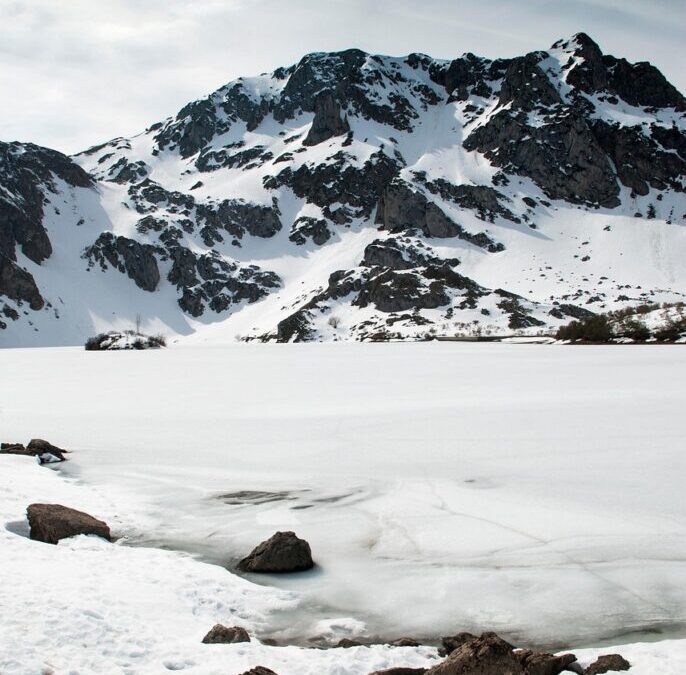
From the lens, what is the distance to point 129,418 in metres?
20.2

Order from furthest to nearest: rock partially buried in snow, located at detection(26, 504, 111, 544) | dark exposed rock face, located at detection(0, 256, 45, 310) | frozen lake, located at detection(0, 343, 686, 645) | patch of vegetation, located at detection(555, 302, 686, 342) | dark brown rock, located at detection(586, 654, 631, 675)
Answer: dark exposed rock face, located at detection(0, 256, 45, 310)
patch of vegetation, located at detection(555, 302, 686, 342)
rock partially buried in snow, located at detection(26, 504, 111, 544)
frozen lake, located at detection(0, 343, 686, 645)
dark brown rock, located at detection(586, 654, 631, 675)

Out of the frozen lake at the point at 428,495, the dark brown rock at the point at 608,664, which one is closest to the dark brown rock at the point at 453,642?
the frozen lake at the point at 428,495

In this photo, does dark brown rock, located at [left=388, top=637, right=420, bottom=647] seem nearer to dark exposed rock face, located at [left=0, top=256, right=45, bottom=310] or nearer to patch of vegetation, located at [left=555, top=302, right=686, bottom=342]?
patch of vegetation, located at [left=555, top=302, right=686, bottom=342]

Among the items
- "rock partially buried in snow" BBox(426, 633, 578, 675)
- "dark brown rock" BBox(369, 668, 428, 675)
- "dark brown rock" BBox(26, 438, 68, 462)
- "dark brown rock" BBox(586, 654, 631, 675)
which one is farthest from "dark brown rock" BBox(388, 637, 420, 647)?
"dark brown rock" BBox(26, 438, 68, 462)

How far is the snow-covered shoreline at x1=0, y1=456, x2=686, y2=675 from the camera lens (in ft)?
17.1

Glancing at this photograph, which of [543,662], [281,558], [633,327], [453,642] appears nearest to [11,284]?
[633,327]

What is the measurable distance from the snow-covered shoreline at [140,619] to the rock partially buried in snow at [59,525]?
0.72ft

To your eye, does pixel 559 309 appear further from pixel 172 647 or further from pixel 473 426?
pixel 172 647

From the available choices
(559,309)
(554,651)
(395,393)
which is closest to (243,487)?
(554,651)

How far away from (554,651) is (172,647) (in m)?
3.44

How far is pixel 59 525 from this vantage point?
8625mm

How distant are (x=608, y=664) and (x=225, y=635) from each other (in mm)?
3298

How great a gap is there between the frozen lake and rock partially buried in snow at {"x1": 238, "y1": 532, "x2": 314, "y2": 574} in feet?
0.74

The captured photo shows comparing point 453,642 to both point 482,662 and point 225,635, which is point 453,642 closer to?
point 482,662
